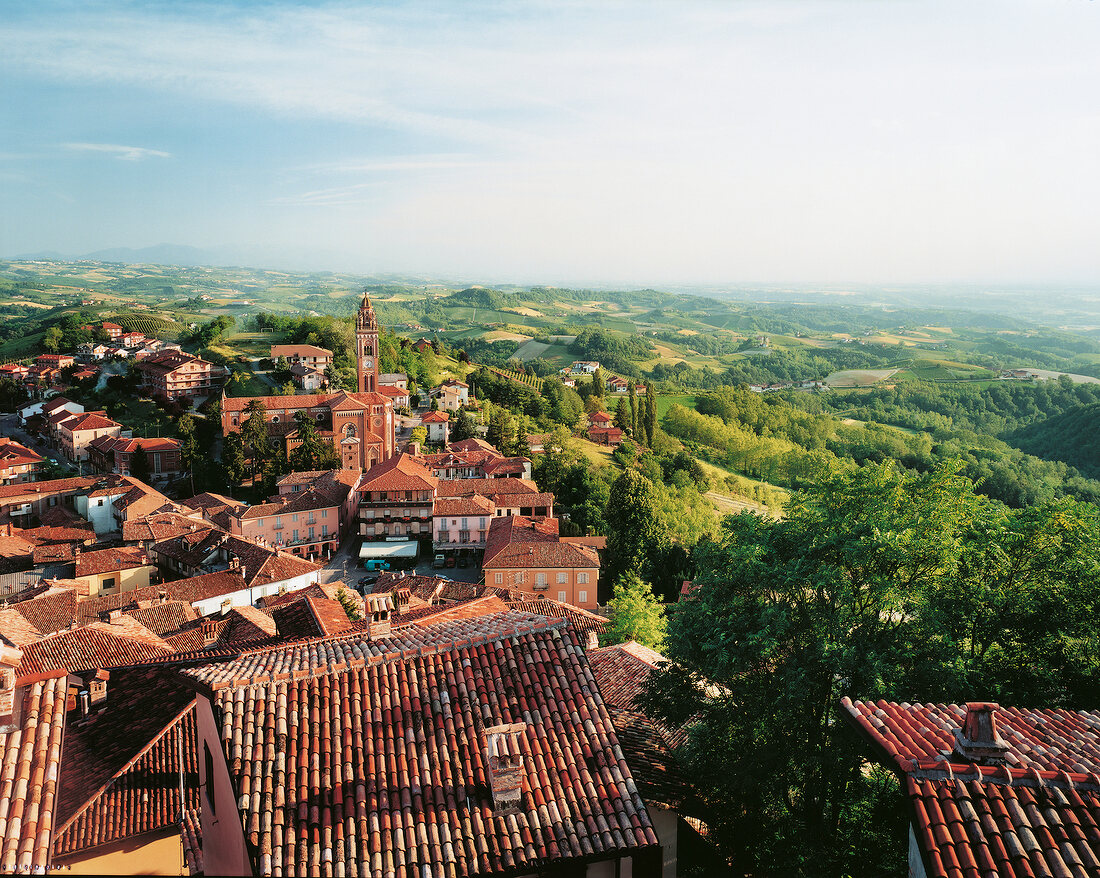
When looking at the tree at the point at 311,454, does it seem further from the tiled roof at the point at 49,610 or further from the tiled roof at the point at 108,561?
the tiled roof at the point at 49,610

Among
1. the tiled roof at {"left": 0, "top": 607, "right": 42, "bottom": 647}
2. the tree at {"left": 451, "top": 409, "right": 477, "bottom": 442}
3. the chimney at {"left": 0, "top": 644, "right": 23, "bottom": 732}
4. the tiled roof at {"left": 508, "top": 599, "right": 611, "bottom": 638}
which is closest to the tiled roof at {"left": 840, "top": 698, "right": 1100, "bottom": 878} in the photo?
the chimney at {"left": 0, "top": 644, "right": 23, "bottom": 732}

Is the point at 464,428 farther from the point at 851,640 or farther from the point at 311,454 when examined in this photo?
the point at 851,640

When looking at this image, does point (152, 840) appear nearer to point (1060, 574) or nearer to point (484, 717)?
point (484, 717)

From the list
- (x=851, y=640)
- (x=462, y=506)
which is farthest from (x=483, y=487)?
(x=851, y=640)

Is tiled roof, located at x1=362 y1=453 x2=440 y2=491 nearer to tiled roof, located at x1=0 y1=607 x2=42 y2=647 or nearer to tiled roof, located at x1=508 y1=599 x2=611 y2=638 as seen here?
tiled roof, located at x1=508 y1=599 x2=611 y2=638

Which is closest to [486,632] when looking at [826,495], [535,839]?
[535,839]
